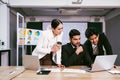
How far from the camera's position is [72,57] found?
8.78 ft

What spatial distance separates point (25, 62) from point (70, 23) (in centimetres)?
610

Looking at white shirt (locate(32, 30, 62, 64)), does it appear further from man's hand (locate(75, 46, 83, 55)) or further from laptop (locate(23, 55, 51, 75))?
laptop (locate(23, 55, 51, 75))

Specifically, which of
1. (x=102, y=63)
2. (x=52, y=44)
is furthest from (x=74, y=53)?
(x=102, y=63)

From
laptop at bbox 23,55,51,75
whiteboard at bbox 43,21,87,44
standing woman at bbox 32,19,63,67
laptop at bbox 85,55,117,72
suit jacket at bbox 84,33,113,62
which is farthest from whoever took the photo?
whiteboard at bbox 43,21,87,44

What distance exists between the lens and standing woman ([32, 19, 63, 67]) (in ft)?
9.11

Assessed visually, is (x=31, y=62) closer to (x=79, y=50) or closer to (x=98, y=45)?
(x=79, y=50)

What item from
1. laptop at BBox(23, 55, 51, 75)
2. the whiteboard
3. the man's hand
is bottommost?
laptop at BBox(23, 55, 51, 75)

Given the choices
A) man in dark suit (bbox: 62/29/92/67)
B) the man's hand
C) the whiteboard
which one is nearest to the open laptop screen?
man in dark suit (bbox: 62/29/92/67)

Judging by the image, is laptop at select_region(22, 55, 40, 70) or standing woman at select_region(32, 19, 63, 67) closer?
laptop at select_region(22, 55, 40, 70)

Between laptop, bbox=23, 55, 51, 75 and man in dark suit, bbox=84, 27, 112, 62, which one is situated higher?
man in dark suit, bbox=84, 27, 112, 62

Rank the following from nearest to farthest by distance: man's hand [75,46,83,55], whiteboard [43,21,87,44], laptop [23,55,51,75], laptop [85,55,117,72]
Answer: laptop [85,55,117,72], laptop [23,55,51,75], man's hand [75,46,83,55], whiteboard [43,21,87,44]

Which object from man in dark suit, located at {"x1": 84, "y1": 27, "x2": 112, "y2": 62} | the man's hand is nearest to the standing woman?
the man's hand

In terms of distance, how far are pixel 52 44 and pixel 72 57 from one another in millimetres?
410

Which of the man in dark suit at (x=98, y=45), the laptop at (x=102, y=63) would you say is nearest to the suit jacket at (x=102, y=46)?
the man in dark suit at (x=98, y=45)
